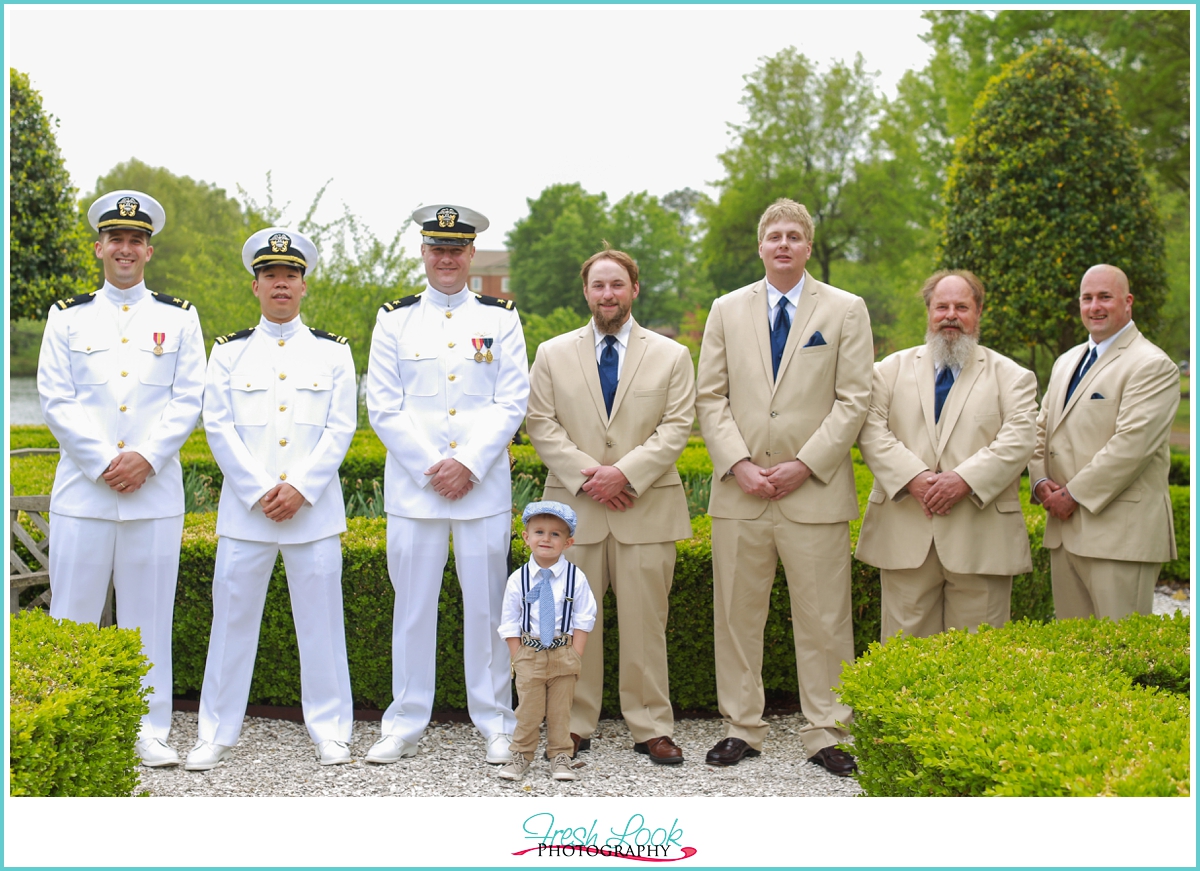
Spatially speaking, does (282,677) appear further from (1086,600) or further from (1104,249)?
(1104,249)

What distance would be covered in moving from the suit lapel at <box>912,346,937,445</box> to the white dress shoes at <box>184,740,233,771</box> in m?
3.87

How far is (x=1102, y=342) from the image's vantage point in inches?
204

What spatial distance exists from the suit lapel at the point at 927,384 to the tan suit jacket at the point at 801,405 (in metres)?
0.37

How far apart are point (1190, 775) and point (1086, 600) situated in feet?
8.20

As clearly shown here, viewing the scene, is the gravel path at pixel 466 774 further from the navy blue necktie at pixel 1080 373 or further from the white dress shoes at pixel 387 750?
the navy blue necktie at pixel 1080 373

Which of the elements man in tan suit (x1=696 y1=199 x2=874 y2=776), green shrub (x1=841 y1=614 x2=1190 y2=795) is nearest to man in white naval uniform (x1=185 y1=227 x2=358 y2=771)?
man in tan suit (x1=696 y1=199 x2=874 y2=776)

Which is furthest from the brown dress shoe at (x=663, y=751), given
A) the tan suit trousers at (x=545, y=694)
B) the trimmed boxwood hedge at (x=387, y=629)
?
the trimmed boxwood hedge at (x=387, y=629)

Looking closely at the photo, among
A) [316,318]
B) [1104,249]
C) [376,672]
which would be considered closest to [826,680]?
[376,672]

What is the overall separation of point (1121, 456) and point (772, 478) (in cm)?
182

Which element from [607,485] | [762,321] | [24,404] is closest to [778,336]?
[762,321]

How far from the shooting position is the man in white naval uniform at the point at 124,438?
15.2 ft

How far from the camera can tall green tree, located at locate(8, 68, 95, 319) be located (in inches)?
456

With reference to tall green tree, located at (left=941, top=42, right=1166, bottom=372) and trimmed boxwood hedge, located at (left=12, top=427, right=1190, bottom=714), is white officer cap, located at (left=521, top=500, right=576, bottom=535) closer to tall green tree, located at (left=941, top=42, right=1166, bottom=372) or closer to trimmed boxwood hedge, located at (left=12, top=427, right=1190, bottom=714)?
trimmed boxwood hedge, located at (left=12, top=427, right=1190, bottom=714)

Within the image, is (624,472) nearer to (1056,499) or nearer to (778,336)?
(778,336)
